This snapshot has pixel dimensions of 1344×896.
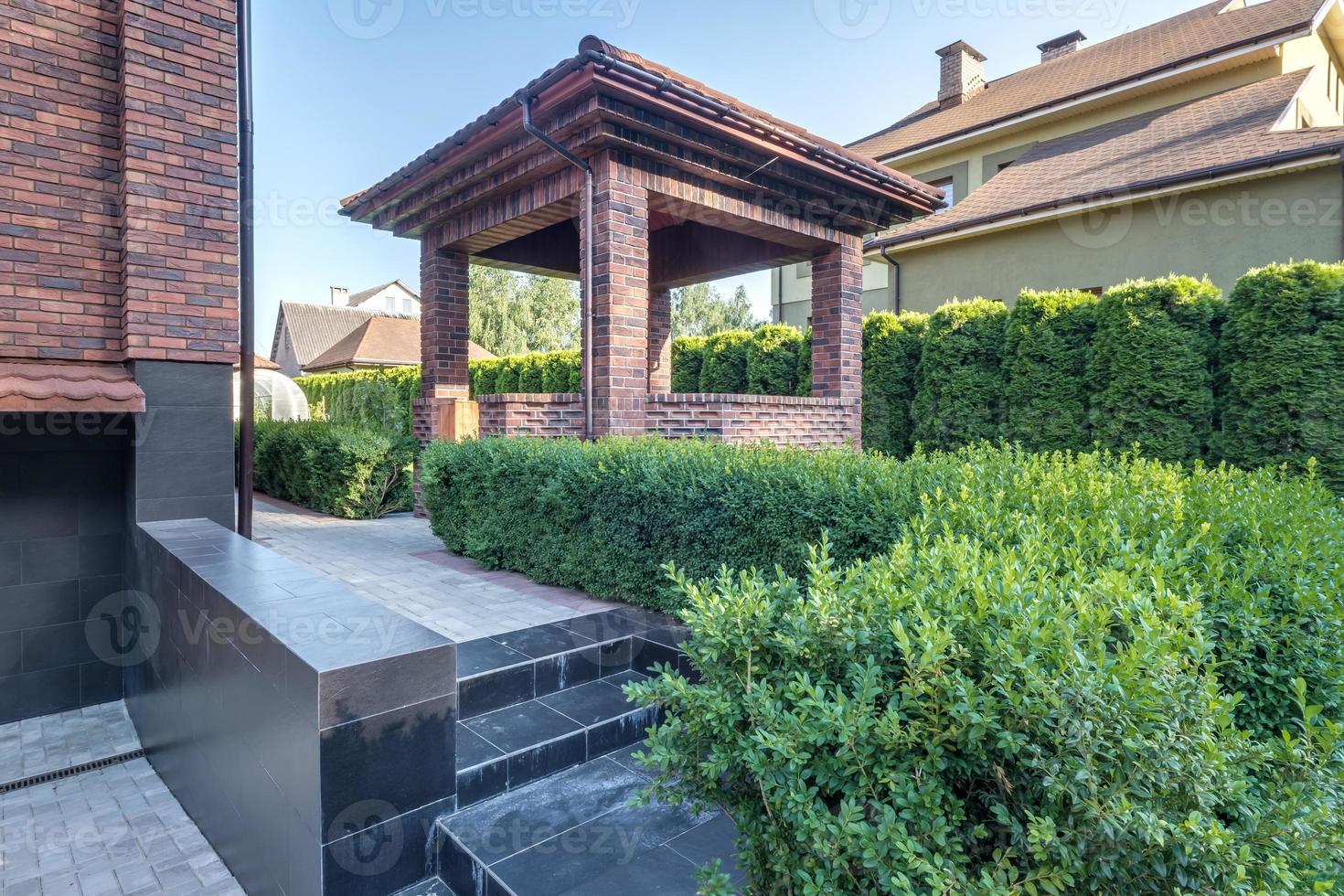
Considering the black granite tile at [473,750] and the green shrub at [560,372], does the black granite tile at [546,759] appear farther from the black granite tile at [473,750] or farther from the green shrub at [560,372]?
the green shrub at [560,372]

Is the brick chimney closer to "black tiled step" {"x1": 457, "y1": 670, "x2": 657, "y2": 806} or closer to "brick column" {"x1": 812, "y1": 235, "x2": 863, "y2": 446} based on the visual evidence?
"brick column" {"x1": 812, "y1": 235, "x2": 863, "y2": 446}

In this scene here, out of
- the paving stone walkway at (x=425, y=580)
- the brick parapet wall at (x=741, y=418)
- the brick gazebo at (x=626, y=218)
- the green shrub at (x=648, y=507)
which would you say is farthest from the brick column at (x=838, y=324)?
the paving stone walkway at (x=425, y=580)

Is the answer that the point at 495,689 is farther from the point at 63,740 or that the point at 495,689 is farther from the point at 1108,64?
the point at 1108,64

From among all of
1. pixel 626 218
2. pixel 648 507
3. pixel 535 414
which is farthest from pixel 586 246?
pixel 648 507

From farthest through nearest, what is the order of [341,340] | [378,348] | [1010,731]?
A: [341,340] < [378,348] < [1010,731]

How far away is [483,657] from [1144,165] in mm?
11435

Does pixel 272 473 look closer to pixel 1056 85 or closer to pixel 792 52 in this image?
pixel 792 52

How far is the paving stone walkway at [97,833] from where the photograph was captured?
8.61 ft

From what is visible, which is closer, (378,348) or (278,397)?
(278,397)

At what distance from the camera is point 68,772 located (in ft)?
11.7

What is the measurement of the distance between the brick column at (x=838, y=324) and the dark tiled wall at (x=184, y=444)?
5.40 meters

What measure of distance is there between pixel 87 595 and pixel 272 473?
21.0 feet

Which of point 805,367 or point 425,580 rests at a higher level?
point 805,367

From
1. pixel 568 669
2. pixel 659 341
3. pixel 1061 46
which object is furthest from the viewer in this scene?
pixel 1061 46
